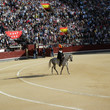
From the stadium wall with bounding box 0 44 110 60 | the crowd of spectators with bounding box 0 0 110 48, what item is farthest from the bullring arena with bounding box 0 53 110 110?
the crowd of spectators with bounding box 0 0 110 48

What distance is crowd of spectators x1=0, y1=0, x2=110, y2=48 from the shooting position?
28.1 meters

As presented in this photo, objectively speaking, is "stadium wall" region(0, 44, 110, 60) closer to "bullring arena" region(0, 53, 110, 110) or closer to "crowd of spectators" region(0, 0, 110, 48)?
"crowd of spectators" region(0, 0, 110, 48)

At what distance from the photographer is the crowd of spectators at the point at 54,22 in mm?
28094

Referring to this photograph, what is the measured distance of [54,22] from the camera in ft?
100

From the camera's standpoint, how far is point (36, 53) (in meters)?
26.6

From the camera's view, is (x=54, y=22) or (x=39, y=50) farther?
(x=54, y=22)

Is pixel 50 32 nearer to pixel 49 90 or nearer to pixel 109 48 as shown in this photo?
pixel 109 48

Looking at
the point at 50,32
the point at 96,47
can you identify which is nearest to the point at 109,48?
the point at 96,47

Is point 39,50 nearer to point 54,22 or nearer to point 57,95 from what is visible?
point 54,22

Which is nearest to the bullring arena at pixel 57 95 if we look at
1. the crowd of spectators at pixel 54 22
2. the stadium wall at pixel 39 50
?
the stadium wall at pixel 39 50

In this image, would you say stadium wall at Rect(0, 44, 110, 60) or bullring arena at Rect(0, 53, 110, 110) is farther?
stadium wall at Rect(0, 44, 110, 60)

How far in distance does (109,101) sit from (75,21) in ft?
83.4

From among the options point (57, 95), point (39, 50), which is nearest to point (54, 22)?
point (39, 50)

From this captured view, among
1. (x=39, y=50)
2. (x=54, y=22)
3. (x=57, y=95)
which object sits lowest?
(x=57, y=95)
